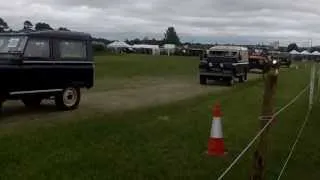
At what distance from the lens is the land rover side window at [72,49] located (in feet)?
A: 53.1

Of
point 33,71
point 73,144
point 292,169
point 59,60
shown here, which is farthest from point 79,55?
point 292,169

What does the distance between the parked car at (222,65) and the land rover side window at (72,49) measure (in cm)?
1520

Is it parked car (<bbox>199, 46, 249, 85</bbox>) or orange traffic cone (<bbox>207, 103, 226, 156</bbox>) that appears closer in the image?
orange traffic cone (<bbox>207, 103, 226, 156</bbox>)

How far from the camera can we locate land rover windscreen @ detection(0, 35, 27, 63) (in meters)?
14.9

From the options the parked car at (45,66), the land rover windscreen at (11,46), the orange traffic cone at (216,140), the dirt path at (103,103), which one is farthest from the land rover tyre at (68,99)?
the orange traffic cone at (216,140)

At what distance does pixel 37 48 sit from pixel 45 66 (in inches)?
18.4

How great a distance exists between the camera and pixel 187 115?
50.5 ft

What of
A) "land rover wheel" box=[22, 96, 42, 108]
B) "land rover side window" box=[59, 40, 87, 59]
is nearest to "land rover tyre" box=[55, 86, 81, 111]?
"land rover wheel" box=[22, 96, 42, 108]

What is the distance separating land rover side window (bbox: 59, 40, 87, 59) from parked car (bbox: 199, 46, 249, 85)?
15.2 meters

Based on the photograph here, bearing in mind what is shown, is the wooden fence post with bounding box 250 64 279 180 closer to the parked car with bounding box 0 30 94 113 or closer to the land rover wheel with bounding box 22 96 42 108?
the parked car with bounding box 0 30 94 113

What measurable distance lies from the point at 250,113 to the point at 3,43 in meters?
6.42

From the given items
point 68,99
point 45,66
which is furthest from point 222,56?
point 45,66

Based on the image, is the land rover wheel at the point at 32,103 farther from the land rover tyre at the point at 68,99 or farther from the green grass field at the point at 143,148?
the green grass field at the point at 143,148

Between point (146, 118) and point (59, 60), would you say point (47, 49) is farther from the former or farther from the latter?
point (146, 118)
